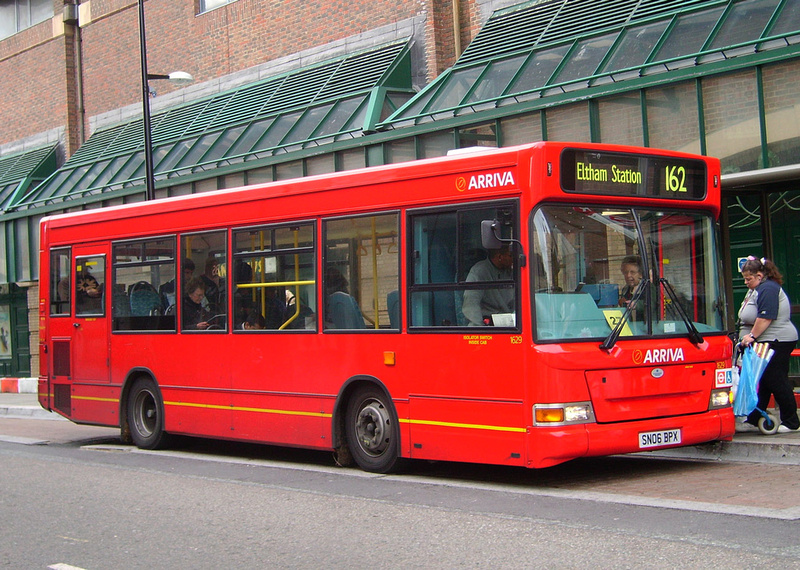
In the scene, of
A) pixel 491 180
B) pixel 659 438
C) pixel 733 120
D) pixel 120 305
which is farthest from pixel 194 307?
pixel 733 120

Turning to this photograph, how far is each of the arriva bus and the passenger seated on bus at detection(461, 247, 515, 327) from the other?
0.02m

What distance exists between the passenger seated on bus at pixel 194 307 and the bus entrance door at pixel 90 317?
5.71 ft

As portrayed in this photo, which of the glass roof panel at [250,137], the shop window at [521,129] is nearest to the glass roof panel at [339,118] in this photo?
the glass roof panel at [250,137]

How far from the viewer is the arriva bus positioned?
334 inches

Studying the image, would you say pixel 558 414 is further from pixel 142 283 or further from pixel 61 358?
pixel 61 358

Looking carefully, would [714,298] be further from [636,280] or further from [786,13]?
[786,13]

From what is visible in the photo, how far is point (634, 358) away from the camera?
8.66 metres

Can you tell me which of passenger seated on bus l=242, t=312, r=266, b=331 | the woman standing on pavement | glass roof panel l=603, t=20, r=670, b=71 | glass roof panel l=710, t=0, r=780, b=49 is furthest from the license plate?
glass roof panel l=603, t=20, r=670, b=71

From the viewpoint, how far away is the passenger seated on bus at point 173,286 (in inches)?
475

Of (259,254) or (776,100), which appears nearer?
(259,254)

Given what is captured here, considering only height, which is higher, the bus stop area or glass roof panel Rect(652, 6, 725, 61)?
glass roof panel Rect(652, 6, 725, 61)

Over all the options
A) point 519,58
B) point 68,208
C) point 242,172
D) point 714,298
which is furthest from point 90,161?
point 714,298

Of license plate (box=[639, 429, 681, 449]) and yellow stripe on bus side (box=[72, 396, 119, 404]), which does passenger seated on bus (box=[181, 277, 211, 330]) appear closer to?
yellow stripe on bus side (box=[72, 396, 119, 404])

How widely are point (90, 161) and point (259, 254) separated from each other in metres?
17.2
